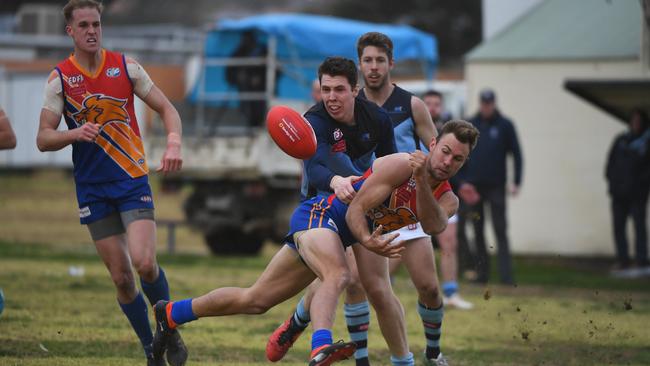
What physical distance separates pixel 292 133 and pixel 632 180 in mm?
11371

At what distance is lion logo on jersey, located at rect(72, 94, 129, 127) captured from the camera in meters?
8.66

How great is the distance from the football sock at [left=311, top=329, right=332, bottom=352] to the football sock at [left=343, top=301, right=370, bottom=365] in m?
1.12

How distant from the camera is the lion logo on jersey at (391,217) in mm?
7906

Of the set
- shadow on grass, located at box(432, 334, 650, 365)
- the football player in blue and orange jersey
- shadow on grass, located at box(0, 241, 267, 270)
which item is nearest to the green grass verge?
shadow on grass, located at box(432, 334, 650, 365)

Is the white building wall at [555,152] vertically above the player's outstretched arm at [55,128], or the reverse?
the player's outstretched arm at [55,128]

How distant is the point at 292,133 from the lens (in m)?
7.79

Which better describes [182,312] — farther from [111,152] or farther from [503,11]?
[503,11]

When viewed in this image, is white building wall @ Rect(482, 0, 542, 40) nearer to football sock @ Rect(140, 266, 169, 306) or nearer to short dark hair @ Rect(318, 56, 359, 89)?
football sock @ Rect(140, 266, 169, 306)

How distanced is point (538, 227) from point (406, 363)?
1340 cm

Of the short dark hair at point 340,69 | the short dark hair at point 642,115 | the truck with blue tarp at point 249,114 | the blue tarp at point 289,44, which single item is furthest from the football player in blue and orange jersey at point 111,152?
→ the blue tarp at point 289,44

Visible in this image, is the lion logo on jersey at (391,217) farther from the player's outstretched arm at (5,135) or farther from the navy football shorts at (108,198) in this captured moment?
the player's outstretched arm at (5,135)

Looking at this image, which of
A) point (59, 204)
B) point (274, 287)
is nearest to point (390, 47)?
point (274, 287)

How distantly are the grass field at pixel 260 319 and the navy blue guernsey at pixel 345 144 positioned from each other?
192 cm

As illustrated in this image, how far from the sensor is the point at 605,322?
12859 mm
